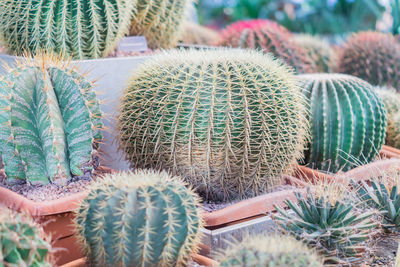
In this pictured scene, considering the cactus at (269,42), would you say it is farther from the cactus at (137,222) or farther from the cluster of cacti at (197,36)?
the cactus at (137,222)

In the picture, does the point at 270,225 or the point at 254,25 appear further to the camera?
the point at 254,25

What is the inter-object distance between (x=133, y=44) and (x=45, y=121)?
2.55 ft

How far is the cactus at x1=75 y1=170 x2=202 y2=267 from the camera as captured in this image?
1033 mm

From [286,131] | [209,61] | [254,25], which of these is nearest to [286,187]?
[286,131]

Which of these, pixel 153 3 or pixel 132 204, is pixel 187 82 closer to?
pixel 132 204

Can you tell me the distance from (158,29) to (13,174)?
3.18 ft

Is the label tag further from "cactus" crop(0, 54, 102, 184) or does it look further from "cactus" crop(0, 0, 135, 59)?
"cactus" crop(0, 54, 102, 184)

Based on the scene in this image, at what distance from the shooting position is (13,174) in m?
1.41

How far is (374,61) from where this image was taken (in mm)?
2904

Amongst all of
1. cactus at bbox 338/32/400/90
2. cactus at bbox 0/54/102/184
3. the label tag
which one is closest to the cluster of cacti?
cactus at bbox 338/32/400/90

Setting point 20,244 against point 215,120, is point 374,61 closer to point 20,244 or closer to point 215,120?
point 215,120

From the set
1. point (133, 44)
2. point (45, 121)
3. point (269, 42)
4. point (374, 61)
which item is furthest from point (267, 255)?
point (374, 61)

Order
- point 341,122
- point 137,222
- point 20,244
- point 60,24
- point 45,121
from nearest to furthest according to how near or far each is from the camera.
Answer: point 20,244 → point 137,222 → point 45,121 → point 60,24 → point 341,122

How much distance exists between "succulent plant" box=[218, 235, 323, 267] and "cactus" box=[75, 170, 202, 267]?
13cm
